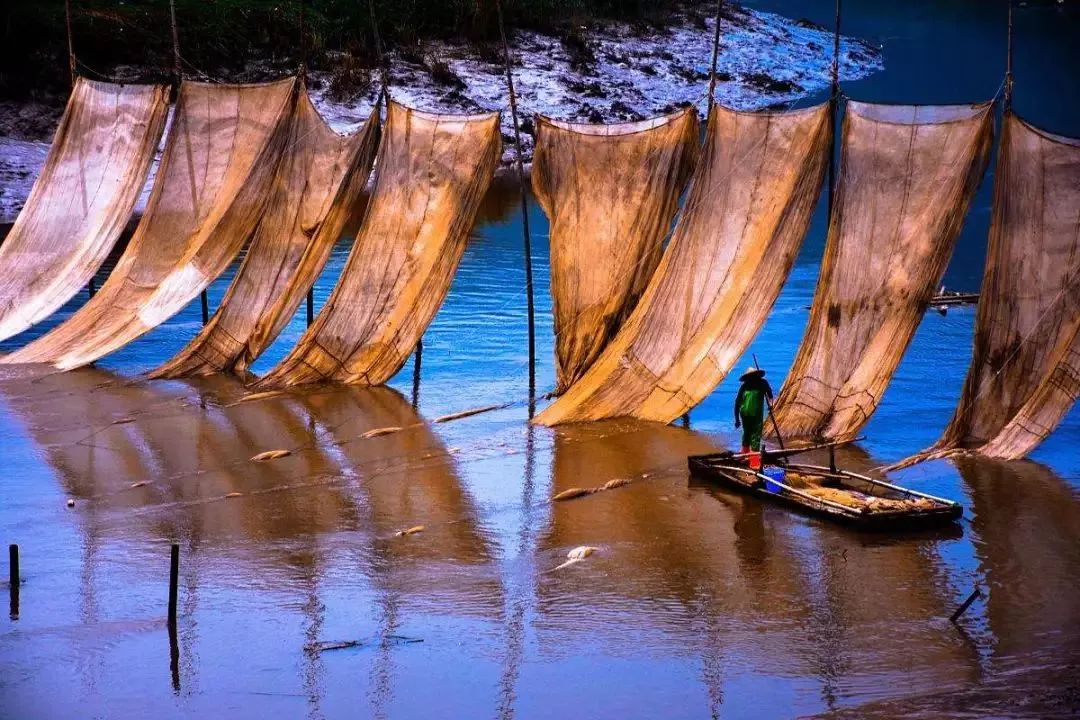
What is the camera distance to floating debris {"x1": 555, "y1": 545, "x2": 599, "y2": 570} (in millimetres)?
14992

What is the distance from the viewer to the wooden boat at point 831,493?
51.5 feet

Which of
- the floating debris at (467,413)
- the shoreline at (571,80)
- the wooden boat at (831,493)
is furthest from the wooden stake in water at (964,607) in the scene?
the shoreline at (571,80)

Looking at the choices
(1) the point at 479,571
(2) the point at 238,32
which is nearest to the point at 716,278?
(1) the point at 479,571

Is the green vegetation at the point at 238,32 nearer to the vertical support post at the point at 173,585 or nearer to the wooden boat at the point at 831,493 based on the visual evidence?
the wooden boat at the point at 831,493

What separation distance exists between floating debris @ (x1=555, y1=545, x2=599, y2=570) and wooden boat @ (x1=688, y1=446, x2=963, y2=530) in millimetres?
2522

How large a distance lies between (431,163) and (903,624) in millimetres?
12963

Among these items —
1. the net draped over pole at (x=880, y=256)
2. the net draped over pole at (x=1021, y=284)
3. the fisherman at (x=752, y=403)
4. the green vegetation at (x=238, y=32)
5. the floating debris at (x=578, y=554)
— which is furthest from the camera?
the green vegetation at (x=238, y=32)

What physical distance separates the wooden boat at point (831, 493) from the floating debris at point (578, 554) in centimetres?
Result: 252

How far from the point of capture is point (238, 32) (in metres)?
45.5

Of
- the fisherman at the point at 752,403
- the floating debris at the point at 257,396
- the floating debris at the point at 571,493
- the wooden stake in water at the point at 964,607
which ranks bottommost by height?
the floating debris at the point at 257,396

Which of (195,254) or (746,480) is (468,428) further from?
(195,254)

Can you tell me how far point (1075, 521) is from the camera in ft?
54.4

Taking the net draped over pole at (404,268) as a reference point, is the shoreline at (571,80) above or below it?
above

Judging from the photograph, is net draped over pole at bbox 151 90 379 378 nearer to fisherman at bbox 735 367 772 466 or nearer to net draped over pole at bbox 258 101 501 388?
net draped over pole at bbox 258 101 501 388
